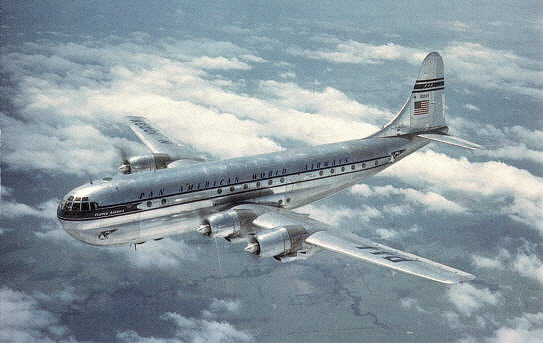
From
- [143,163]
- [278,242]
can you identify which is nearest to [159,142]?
[143,163]

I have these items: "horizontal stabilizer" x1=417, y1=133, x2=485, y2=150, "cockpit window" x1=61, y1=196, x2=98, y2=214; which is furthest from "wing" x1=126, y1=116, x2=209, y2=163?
"horizontal stabilizer" x1=417, y1=133, x2=485, y2=150

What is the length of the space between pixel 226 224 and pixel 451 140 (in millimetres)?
15273

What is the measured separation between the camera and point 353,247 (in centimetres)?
2392

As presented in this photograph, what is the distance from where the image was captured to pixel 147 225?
25.5 metres

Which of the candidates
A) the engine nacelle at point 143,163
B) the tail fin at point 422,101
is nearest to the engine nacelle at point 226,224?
the engine nacelle at point 143,163

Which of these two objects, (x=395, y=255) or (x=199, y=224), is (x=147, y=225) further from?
(x=395, y=255)

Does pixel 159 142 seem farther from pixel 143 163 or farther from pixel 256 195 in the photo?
pixel 256 195

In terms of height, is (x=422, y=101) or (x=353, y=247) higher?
(x=422, y=101)

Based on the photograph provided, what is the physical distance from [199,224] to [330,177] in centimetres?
784

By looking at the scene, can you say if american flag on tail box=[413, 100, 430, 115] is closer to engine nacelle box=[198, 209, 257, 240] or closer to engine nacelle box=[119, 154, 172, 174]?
engine nacelle box=[198, 209, 257, 240]

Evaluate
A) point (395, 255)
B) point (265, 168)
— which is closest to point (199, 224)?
point (265, 168)

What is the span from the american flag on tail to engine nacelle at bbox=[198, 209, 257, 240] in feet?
45.3

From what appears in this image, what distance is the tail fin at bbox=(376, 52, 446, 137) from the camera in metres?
33.7

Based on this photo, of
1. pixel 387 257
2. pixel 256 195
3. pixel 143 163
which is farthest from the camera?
pixel 143 163
